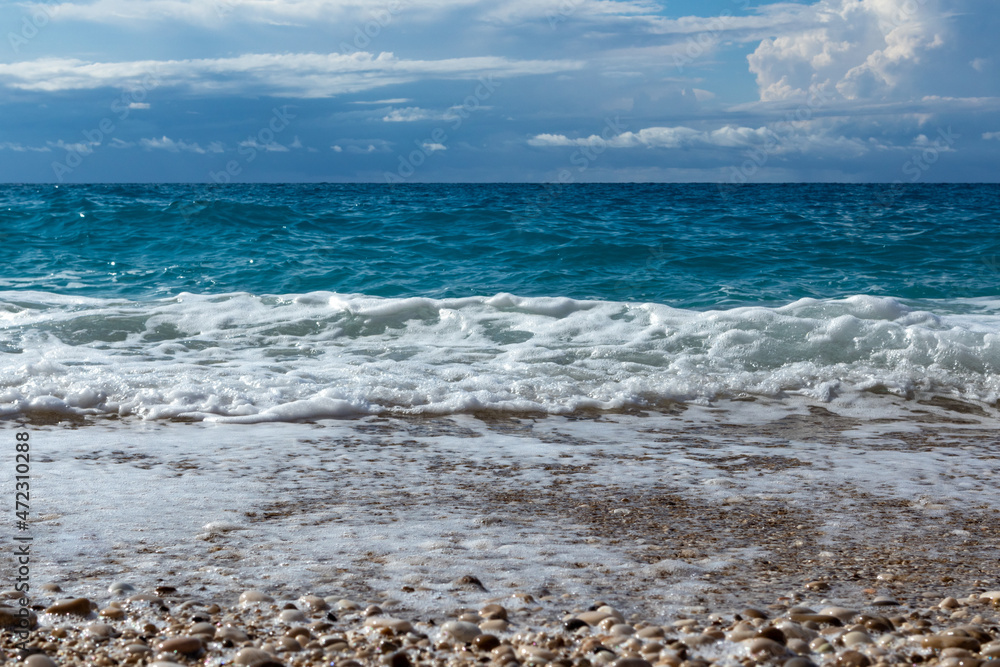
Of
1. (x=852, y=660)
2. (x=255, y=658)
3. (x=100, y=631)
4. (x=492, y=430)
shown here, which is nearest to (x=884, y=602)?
(x=852, y=660)

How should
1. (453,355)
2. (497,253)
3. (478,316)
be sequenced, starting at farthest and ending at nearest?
1. (497,253)
2. (478,316)
3. (453,355)

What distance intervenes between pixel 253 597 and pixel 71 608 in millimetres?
483

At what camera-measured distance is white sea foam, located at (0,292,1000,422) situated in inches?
198

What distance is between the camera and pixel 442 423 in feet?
15.3

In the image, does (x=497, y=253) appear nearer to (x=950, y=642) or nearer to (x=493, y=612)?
(x=493, y=612)

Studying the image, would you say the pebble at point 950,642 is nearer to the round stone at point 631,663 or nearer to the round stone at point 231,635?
the round stone at point 631,663

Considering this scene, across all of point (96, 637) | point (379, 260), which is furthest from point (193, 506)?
point (379, 260)

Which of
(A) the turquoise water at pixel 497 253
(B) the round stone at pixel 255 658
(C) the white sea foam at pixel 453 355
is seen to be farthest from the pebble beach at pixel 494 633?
(A) the turquoise water at pixel 497 253

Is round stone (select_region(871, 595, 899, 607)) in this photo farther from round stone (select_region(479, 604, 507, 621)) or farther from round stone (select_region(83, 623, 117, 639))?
round stone (select_region(83, 623, 117, 639))

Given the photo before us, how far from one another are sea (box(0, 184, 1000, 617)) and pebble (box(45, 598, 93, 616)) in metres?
0.20

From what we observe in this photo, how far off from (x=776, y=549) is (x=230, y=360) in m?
4.79

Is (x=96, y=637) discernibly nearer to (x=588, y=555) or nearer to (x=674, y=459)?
(x=588, y=555)

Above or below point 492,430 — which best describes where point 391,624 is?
above

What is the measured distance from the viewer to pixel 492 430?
454cm
